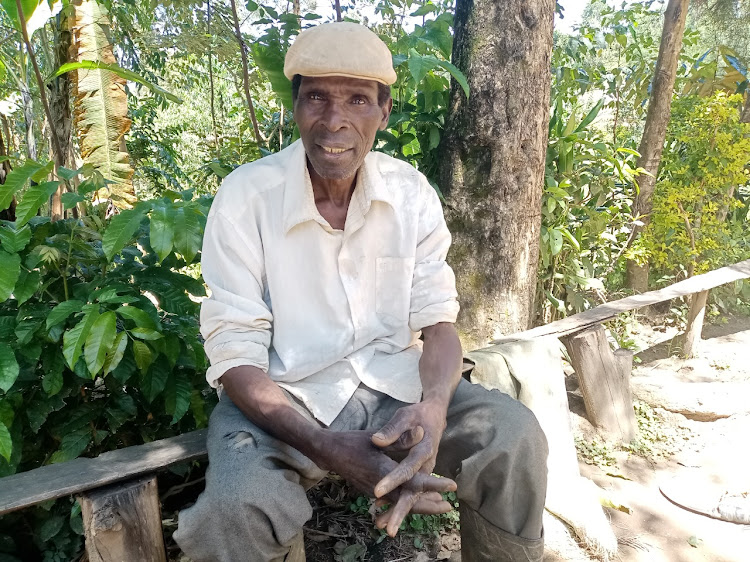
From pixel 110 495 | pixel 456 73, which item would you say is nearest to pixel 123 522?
pixel 110 495

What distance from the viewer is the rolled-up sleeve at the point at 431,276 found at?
1875 millimetres

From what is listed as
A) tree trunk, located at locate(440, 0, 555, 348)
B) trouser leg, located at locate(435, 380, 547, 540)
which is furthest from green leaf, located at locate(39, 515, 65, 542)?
tree trunk, located at locate(440, 0, 555, 348)

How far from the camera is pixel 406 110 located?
3.12m

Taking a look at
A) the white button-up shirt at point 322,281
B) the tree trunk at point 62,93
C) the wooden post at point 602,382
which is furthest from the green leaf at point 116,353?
the tree trunk at point 62,93

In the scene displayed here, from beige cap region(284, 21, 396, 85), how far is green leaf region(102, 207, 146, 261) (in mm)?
654

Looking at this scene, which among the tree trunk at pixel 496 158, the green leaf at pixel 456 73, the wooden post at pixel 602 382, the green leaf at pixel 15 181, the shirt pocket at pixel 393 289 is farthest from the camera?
the wooden post at pixel 602 382

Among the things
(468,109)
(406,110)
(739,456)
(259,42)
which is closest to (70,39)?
(259,42)

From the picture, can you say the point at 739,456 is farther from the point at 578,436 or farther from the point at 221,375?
the point at 221,375

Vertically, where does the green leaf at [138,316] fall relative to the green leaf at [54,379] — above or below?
above

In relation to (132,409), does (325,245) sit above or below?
above

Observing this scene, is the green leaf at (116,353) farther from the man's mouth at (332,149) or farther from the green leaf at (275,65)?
the green leaf at (275,65)

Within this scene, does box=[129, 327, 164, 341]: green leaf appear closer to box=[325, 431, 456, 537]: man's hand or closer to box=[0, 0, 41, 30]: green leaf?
box=[325, 431, 456, 537]: man's hand

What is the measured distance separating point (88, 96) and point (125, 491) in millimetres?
3786

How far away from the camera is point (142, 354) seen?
1.76m
